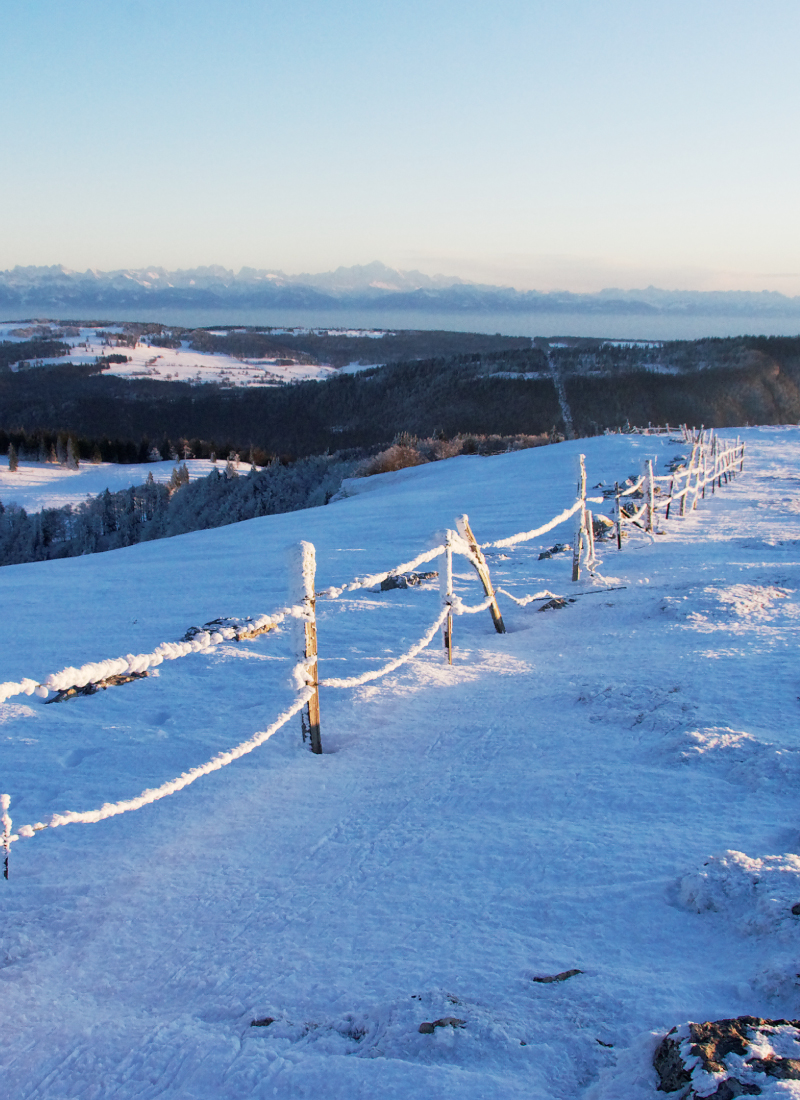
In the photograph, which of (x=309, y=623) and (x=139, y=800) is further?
(x=309, y=623)

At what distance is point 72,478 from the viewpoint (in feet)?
243

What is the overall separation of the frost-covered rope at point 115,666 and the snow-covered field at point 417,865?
3.25 feet

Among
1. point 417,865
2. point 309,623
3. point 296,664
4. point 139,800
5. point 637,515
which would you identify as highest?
point 309,623

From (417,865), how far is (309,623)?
156 centimetres

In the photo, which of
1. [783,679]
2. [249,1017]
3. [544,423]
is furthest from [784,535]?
[544,423]

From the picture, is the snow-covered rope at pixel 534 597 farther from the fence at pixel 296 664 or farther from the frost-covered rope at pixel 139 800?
the frost-covered rope at pixel 139 800

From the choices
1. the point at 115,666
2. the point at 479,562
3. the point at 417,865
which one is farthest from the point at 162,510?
the point at 417,865

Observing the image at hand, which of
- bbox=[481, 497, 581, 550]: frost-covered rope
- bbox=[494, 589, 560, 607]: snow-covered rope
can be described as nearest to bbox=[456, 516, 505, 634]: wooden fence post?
bbox=[481, 497, 581, 550]: frost-covered rope

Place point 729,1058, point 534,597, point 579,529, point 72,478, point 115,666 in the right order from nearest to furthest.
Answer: point 729,1058 → point 115,666 → point 534,597 → point 579,529 → point 72,478

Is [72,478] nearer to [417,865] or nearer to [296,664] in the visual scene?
[296,664]

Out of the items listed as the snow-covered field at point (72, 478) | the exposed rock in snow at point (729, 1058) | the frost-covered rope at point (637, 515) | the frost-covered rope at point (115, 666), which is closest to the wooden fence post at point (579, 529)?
the frost-covered rope at point (637, 515)

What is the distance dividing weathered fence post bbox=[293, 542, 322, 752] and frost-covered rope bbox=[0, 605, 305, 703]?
3.4 inches

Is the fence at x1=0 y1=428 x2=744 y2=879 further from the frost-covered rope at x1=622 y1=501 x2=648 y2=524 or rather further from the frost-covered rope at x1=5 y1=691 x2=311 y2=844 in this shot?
the frost-covered rope at x1=622 y1=501 x2=648 y2=524

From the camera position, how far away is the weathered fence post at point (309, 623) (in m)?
4.35
